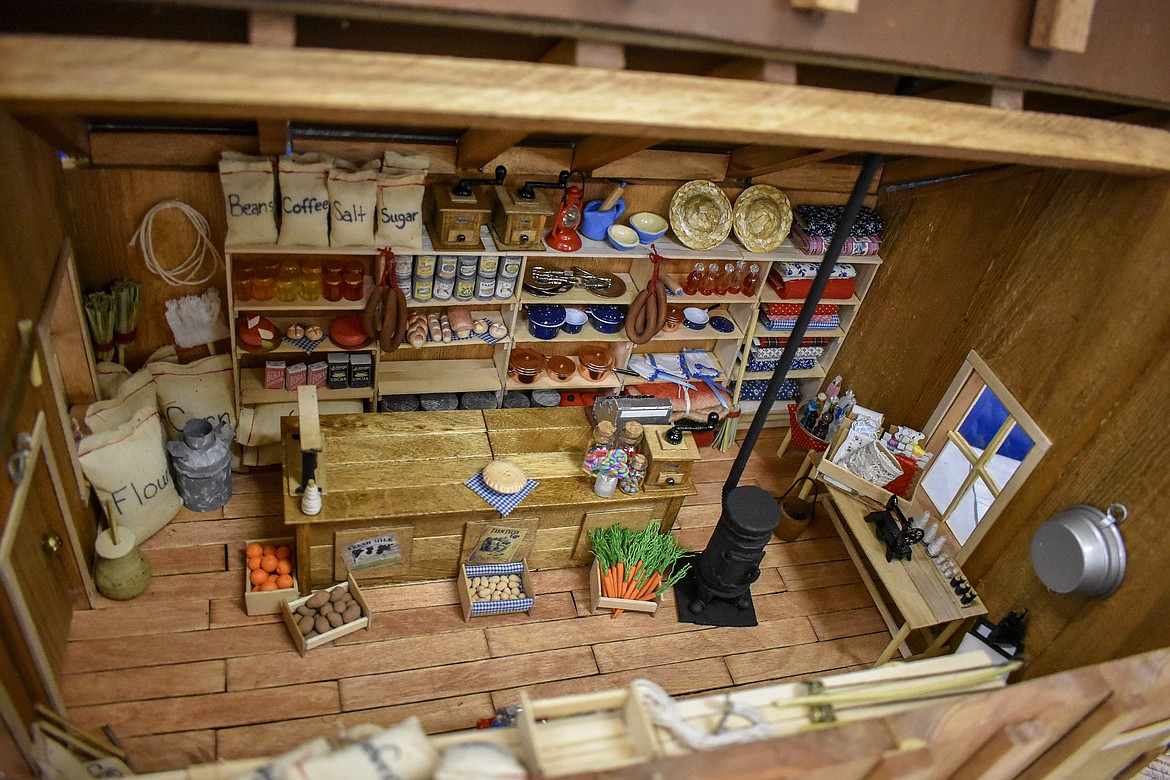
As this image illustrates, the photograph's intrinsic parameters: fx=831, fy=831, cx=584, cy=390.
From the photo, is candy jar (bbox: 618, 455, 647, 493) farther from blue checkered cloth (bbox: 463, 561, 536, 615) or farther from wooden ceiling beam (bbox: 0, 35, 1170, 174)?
wooden ceiling beam (bbox: 0, 35, 1170, 174)

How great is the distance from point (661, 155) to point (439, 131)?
4.36 ft

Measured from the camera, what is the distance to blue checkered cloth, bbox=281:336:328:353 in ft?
15.6

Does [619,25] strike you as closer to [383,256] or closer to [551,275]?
[383,256]

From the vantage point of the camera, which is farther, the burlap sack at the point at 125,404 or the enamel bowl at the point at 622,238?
the enamel bowl at the point at 622,238

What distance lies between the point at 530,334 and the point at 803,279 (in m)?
1.90

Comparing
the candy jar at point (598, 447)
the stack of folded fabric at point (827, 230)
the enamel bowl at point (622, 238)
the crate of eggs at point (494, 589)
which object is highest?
the stack of folded fabric at point (827, 230)

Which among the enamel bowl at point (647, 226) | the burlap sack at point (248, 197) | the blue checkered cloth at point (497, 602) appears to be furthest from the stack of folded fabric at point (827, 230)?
the burlap sack at point (248, 197)

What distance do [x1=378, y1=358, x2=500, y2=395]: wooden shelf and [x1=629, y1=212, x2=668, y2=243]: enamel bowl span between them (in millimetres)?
1272

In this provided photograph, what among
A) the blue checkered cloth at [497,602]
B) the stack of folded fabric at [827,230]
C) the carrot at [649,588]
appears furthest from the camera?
the stack of folded fabric at [827,230]

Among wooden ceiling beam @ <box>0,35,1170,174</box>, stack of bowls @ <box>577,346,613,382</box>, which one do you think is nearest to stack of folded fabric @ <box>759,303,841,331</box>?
stack of bowls @ <box>577,346,613,382</box>

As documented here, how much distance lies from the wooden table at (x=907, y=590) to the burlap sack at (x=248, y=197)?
3548 mm

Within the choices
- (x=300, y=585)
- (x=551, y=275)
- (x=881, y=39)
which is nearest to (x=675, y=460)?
(x=551, y=275)

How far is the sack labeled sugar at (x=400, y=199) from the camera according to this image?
4352 millimetres

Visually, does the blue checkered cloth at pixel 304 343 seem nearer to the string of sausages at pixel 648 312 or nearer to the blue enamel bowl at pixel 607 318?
the blue enamel bowl at pixel 607 318
